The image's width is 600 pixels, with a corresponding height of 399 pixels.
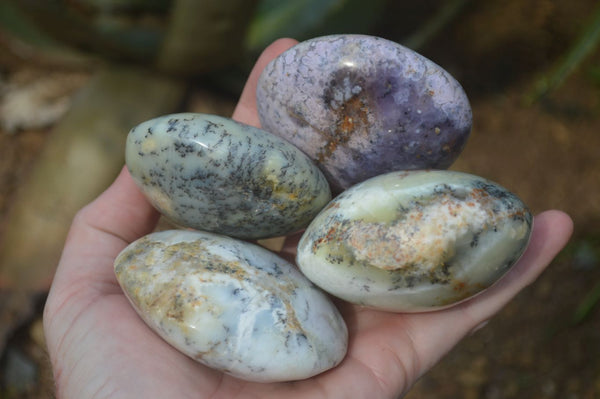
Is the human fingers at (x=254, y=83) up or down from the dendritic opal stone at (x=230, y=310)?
up

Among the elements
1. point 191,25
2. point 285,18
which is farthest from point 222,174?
point 285,18

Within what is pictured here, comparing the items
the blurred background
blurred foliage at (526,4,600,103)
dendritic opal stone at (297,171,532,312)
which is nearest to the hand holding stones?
dendritic opal stone at (297,171,532,312)

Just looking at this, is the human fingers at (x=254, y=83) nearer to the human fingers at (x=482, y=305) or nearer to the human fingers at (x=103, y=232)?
the human fingers at (x=103, y=232)

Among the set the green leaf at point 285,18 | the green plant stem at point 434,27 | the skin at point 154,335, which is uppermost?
the green plant stem at point 434,27

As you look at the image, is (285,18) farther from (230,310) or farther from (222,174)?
(230,310)

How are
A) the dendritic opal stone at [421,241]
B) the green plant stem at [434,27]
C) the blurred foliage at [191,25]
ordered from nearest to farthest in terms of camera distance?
the dendritic opal stone at [421,241] → the blurred foliage at [191,25] → the green plant stem at [434,27]

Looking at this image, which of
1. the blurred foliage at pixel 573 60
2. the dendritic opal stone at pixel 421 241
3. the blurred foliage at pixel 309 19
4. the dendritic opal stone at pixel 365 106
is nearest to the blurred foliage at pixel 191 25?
the blurred foliage at pixel 309 19
